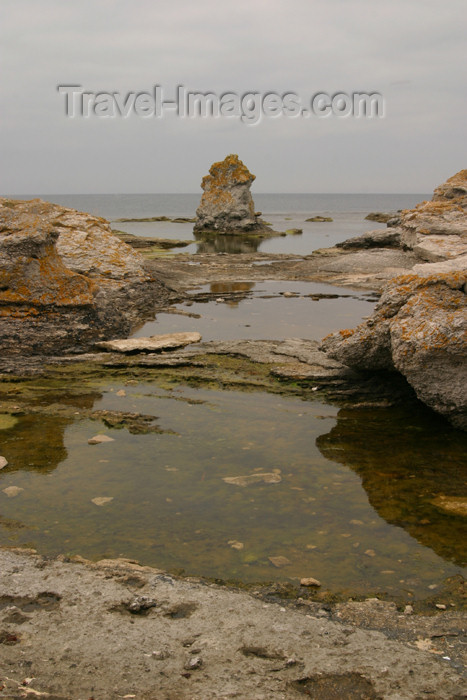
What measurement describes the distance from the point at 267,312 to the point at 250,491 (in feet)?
27.5

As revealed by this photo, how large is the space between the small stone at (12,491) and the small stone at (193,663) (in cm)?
255

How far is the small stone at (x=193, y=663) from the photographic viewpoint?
305cm

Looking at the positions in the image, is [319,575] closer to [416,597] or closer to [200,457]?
[416,597]

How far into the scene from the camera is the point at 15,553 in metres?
4.15

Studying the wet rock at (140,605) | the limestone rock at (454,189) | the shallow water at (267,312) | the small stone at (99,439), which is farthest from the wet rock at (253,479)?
the limestone rock at (454,189)

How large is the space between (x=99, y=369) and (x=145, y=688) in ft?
19.8

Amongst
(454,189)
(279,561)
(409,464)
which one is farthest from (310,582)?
(454,189)

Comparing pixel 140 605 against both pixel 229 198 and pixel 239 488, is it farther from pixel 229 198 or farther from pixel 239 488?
pixel 229 198

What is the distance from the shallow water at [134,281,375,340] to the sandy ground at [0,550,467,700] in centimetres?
701

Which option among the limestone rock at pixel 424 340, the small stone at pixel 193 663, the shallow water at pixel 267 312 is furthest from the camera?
Result: the shallow water at pixel 267 312

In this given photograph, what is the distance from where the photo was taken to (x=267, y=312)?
13250 millimetres

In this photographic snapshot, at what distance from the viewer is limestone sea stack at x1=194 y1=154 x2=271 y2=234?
42562 millimetres

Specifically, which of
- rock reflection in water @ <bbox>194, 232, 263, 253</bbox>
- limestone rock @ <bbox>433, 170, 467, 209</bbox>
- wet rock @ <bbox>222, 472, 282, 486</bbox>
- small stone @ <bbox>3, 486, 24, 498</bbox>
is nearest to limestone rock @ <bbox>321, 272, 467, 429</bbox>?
wet rock @ <bbox>222, 472, 282, 486</bbox>

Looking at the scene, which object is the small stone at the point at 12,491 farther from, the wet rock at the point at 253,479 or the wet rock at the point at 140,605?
the wet rock at the point at 140,605
